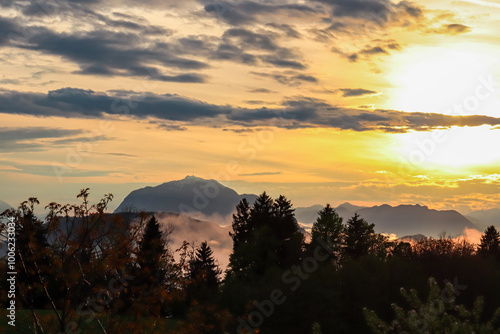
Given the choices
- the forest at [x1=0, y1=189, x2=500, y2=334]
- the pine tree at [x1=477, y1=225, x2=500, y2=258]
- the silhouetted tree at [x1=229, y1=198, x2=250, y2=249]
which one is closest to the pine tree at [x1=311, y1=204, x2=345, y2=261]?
the forest at [x1=0, y1=189, x2=500, y2=334]

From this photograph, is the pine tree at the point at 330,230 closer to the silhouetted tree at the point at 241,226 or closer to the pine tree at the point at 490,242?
the silhouetted tree at the point at 241,226

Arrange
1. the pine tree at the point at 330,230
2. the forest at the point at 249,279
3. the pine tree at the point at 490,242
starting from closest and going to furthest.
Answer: the forest at the point at 249,279 < the pine tree at the point at 330,230 < the pine tree at the point at 490,242

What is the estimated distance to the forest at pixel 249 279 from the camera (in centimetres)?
2461

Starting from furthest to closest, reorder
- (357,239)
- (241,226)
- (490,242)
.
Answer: (490,242), (241,226), (357,239)

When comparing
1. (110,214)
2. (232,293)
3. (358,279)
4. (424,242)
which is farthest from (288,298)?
(424,242)

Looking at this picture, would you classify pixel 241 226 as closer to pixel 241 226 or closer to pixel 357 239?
pixel 241 226

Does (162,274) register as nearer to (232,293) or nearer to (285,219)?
(232,293)

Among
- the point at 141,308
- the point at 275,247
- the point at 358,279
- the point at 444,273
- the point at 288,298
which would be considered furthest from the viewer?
the point at 275,247

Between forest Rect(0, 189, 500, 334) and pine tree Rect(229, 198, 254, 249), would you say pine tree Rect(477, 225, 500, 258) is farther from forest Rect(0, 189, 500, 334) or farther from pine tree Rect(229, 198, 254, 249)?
pine tree Rect(229, 198, 254, 249)

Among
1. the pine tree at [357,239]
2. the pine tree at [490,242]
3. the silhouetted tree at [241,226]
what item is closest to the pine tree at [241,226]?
the silhouetted tree at [241,226]

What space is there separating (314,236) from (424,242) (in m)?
19.5

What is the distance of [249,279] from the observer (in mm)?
80812

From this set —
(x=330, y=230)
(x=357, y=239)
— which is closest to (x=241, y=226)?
(x=330, y=230)

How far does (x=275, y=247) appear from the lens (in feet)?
273
